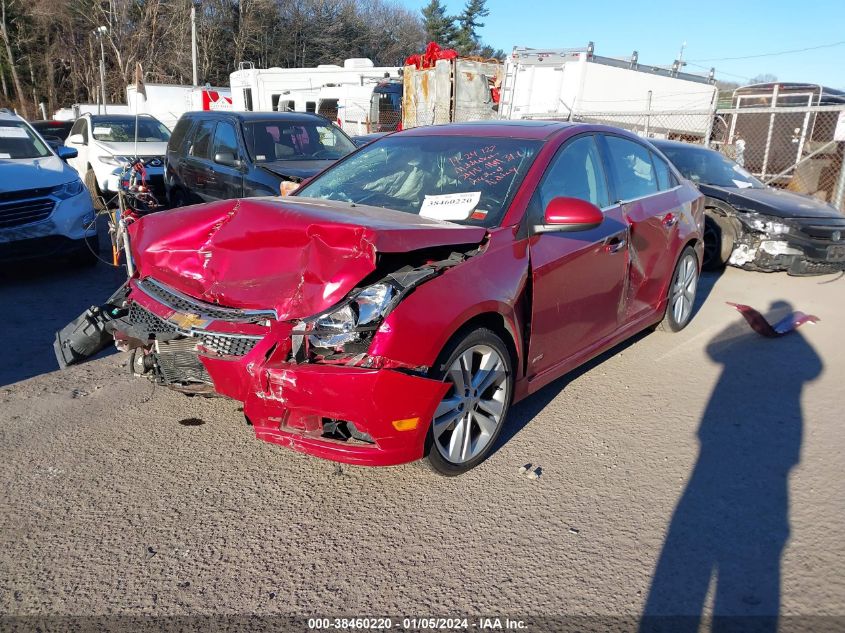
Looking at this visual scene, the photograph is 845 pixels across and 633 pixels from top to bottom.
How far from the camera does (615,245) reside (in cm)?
439

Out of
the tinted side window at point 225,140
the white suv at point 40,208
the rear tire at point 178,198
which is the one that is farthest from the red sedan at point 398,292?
the rear tire at point 178,198

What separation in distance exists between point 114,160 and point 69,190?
5074mm

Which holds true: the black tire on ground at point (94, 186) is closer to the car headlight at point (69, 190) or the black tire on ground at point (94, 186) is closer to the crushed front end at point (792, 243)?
the car headlight at point (69, 190)

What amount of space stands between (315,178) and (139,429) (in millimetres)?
2061

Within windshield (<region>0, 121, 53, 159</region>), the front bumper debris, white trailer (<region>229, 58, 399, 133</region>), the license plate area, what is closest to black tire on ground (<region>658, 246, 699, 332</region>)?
the license plate area

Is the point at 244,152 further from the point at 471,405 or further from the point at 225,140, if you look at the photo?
the point at 471,405

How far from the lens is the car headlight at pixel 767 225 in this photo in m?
8.02

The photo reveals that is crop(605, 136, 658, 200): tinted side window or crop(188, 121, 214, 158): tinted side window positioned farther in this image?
crop(188, 121, 214, 158): tinted side window

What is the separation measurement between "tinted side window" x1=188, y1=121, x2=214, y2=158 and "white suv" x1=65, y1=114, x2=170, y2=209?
6.77 ft

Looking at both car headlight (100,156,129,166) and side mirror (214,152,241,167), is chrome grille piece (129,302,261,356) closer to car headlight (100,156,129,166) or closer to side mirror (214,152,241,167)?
side mirror (214,152,241,167)

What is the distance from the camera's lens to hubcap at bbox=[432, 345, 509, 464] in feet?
10.8

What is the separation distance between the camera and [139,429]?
3926 mm

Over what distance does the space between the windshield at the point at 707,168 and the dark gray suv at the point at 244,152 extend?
4486 mm

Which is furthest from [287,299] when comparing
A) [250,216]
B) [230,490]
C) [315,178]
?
[315,178]
